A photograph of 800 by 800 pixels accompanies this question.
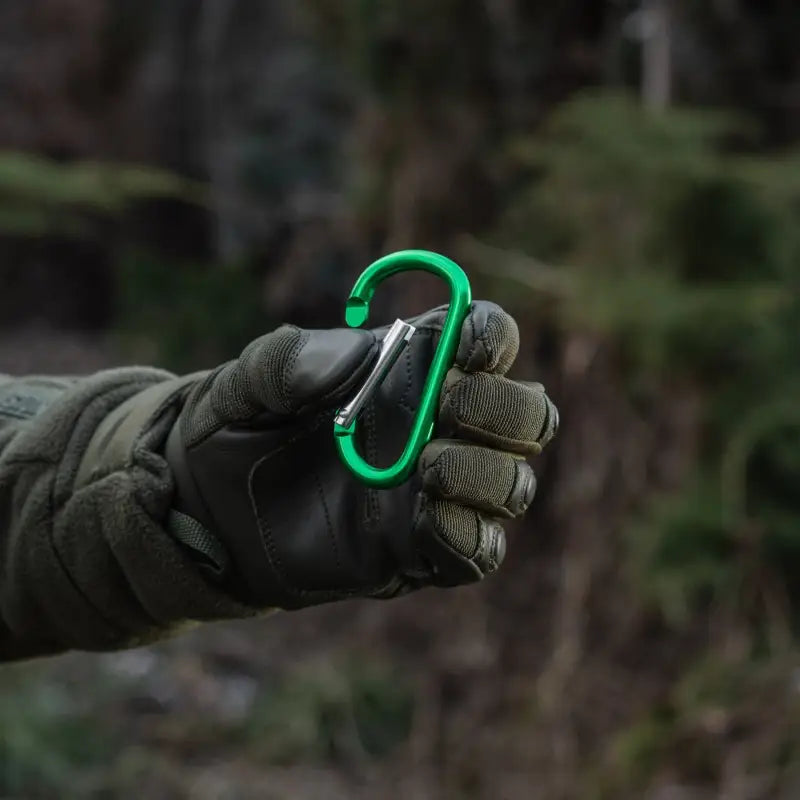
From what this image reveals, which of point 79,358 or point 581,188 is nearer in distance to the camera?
point 581,188

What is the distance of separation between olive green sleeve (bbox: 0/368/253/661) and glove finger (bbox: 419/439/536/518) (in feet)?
0.86

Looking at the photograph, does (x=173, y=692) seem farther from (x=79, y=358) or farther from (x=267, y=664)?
(x=79, y=358)

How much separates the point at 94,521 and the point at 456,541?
1.14 feet

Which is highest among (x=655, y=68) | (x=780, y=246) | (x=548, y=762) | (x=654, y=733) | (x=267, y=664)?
(x=655, y=68)

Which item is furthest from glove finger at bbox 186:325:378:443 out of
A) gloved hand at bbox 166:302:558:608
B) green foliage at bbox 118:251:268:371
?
green foliage at bbox 118:251:268:371

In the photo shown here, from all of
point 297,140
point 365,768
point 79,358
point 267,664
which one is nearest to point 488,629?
point 365,768

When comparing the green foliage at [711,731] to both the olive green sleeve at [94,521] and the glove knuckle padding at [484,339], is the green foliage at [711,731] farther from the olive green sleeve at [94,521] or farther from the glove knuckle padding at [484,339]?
the glove knuckle padding at [484,339]

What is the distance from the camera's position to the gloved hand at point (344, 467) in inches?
32.7

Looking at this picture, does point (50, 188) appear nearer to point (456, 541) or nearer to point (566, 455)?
point (566, 455)

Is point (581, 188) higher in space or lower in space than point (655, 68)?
lower

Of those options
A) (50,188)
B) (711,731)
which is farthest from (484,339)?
(50,188)

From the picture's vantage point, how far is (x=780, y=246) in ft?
7.91

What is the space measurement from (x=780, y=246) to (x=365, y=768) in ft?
6.70

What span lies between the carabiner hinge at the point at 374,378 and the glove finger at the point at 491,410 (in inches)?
1.8
